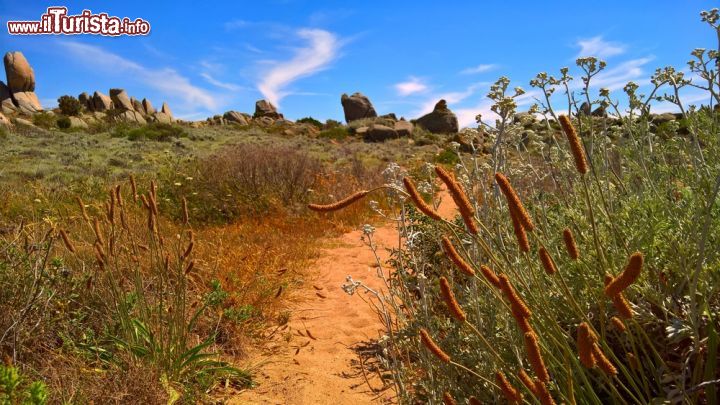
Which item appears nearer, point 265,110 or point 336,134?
point 336,134

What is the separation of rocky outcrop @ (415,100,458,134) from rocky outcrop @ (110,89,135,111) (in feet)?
102

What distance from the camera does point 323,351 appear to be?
3867 millimetres

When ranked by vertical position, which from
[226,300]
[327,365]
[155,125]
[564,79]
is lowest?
[327,365]

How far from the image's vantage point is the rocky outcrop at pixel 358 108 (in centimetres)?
5219

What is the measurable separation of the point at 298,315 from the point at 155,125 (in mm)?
24075

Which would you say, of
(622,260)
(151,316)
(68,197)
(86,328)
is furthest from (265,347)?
(68,197)

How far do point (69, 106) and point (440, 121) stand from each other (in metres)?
32.5

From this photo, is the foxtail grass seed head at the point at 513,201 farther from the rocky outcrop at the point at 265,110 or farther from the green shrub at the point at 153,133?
the rocky outcrop at the point at 265,110

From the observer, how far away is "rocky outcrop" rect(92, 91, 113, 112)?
160 feet

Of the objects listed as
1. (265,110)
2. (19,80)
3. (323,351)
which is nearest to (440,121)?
(265,110)

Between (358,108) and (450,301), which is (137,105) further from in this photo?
(450,301)

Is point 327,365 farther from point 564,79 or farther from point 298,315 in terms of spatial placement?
point 564,79

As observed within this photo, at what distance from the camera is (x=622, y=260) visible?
189 centimetres

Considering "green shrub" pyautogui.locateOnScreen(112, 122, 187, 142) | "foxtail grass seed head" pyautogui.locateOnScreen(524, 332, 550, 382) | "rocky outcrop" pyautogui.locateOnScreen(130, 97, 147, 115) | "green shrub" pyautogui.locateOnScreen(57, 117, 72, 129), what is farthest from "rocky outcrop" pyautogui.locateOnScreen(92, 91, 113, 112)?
"foxtail grass seed head" pyautogui.locateOnScreen(524, 332, 550, 382)
